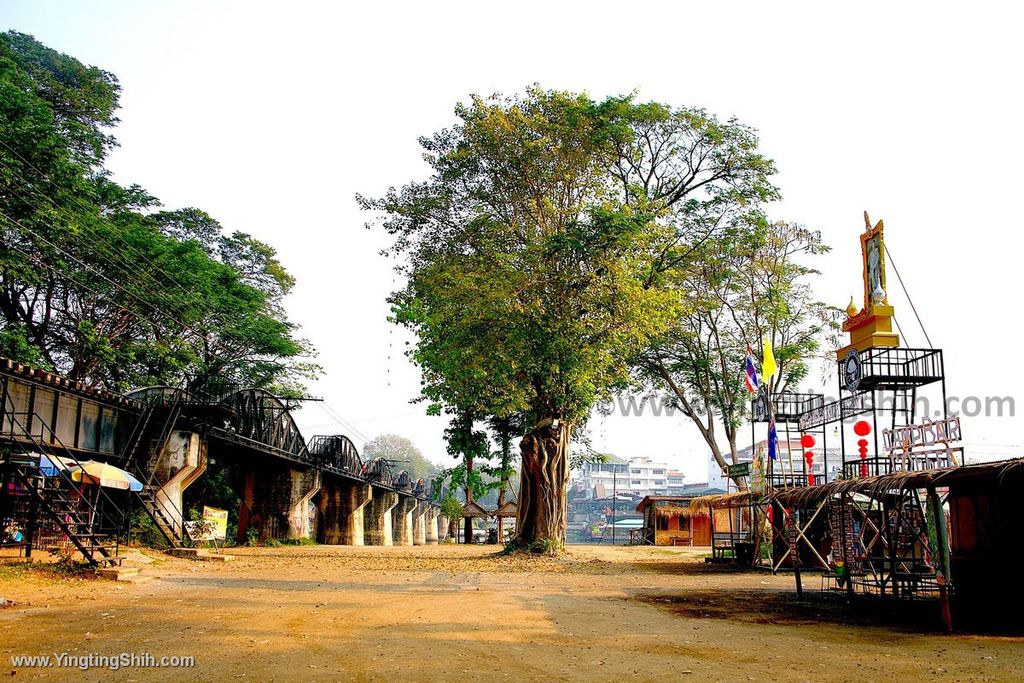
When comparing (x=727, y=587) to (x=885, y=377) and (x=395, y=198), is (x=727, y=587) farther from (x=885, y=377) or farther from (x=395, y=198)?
(x=395, y=198)

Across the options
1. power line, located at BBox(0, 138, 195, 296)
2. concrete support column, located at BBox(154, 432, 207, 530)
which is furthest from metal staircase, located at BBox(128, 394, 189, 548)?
power line, located at BBox(0, 138, 195, 296)

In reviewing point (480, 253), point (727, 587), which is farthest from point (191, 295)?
point (727, 587)

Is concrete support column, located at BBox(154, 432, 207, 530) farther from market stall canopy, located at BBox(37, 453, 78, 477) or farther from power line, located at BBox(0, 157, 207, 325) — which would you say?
power line, located at BBox(0, 157, 207, 325)

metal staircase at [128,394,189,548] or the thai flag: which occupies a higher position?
the thai flag

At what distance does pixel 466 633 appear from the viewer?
11.5m

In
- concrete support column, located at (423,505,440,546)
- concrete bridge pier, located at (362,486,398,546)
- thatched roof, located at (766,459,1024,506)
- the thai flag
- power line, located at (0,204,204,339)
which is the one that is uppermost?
power line, located at (0,204,204,339)

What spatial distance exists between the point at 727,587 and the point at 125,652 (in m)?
13.7

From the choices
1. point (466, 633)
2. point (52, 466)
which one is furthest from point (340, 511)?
point (466, 633)

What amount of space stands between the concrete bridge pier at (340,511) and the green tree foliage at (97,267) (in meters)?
6.49

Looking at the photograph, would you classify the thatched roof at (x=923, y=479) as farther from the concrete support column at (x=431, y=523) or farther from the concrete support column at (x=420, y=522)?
the concrete support column at (x=431, y=523)

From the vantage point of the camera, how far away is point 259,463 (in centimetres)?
3919

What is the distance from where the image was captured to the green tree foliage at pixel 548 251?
81.0 ft

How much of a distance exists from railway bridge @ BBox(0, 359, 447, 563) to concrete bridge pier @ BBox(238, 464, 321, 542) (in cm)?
5

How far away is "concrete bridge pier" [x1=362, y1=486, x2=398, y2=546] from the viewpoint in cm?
5672
